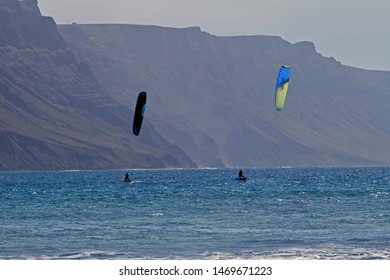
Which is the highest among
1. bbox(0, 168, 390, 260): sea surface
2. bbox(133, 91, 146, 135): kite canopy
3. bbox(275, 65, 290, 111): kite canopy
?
bbox(275, 65, 290, 111): kite canopy

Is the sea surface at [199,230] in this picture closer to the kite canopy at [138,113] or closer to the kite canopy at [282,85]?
the kite canopy at [138,113]

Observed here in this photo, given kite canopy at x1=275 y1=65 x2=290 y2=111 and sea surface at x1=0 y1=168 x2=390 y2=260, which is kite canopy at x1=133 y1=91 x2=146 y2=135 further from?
kite canopy at x1=275 y1=65 x2=290 y2=111

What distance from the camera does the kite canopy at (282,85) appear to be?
218 feet

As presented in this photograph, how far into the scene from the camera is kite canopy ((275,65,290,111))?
6644 cm

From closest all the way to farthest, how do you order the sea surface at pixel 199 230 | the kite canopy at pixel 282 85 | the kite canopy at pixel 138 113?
the sea surface at pixel 199 230 < the kite canopy at pixel 138 113 < the kite canopy at pixel 282 85

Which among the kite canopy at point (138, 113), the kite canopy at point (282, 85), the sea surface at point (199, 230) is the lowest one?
the sea surface at point (199, 230)

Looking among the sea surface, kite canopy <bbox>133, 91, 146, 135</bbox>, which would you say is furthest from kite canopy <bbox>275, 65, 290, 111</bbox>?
kite canopy <bbox>133, 91, 146, 135</bbox>

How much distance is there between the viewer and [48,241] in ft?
145

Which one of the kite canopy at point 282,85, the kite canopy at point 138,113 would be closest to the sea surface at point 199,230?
the kite canopy at point 138,113

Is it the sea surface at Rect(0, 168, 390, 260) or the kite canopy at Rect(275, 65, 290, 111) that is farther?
the kite canopy at Rect(275, 65, 290, 111)

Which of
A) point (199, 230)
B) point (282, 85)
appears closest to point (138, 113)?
point (199, 230)
